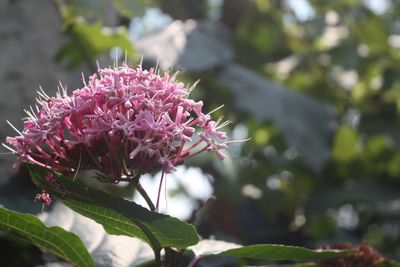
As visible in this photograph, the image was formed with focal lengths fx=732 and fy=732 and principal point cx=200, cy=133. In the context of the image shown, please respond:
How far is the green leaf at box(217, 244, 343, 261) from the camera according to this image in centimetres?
102

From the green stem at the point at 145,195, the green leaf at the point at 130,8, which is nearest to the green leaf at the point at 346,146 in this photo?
the green leaf at the point at 130,8

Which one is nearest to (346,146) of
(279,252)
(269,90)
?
(269,90)

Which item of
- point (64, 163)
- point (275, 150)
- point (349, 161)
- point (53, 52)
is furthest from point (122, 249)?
point (349, 161)

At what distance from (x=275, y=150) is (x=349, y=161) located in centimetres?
31

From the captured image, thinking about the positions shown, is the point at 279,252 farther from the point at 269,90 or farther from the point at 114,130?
the point at 269,90

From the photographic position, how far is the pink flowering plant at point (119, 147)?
0.94 meters

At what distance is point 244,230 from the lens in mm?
2398

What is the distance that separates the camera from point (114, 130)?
3.06 ft

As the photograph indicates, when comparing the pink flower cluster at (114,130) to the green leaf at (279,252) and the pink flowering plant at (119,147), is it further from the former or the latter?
the green leaf at (279,252)

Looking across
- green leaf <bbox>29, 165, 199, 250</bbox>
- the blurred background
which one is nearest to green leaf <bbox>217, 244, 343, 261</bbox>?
green leaf <bbox>29, 165, 199, 250</bbox>

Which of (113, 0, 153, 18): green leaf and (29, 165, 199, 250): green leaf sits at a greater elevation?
(113, 0, 153, 18): green leaf

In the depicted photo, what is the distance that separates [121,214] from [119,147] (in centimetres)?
10

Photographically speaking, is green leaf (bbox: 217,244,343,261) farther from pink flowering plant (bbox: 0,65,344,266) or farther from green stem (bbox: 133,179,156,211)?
green stem (bbox: 133,179,156,211)

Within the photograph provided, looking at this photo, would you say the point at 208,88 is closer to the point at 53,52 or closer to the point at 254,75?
the point at 254,75
